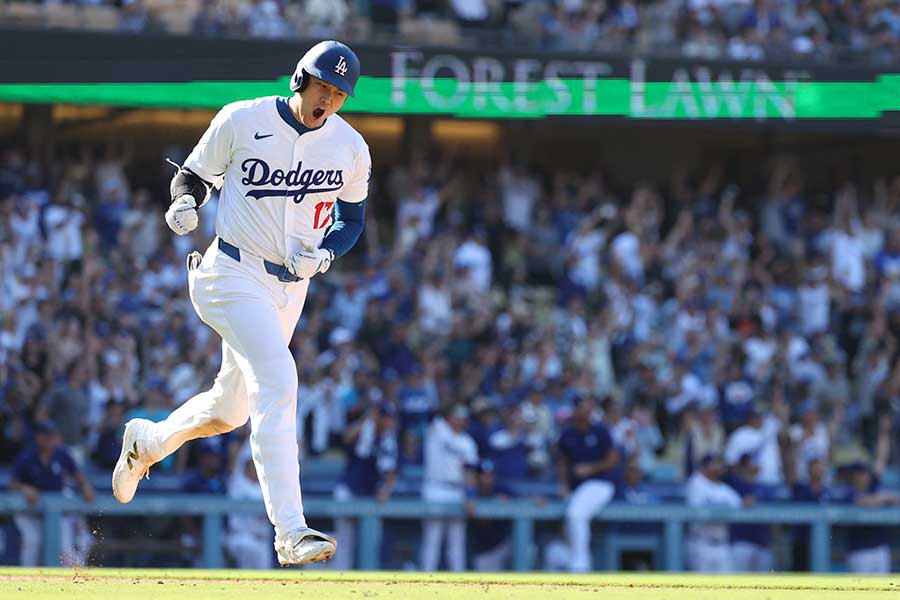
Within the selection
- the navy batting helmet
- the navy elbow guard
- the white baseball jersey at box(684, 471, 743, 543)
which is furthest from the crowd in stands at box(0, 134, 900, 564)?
the navy batting helmet

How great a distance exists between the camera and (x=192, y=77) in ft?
49.0

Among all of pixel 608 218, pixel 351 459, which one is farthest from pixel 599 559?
pixel 608 218

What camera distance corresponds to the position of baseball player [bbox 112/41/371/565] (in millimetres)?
6531

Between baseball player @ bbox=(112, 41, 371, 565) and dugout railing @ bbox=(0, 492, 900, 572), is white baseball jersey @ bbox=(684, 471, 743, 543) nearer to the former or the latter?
dugout railing @ bbox=(0, 492, 900, 572)

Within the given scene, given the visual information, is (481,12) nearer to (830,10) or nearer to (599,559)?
(830,10)

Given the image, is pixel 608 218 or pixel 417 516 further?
pixel 608 218

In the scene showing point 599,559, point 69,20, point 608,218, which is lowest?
point 599,559

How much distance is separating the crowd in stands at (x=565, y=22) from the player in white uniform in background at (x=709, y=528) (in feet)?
16.1

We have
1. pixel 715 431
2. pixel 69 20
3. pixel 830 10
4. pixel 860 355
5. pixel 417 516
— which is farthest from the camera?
pixel 830 10

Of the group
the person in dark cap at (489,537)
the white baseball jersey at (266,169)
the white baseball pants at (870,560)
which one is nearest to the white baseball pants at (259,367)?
the white baseball jersey at (266,169)

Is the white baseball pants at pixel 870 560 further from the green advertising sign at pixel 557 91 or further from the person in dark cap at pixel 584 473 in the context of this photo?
the green advertising sign at pixel 557 91

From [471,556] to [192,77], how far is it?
17.3 feet

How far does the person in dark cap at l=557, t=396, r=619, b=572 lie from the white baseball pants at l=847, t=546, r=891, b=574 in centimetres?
213

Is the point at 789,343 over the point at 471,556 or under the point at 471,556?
over
